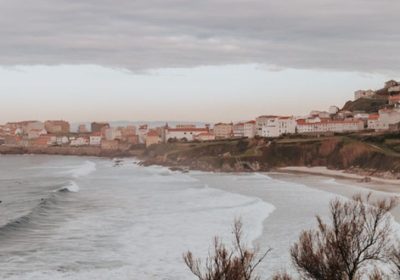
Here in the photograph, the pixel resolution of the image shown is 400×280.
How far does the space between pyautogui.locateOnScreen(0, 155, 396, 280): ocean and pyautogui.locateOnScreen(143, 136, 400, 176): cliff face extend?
1768cm

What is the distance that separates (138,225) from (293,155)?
2184 inches

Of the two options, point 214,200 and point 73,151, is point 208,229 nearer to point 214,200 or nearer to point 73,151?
point 214,200

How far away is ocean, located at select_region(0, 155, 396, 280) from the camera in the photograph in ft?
76.0

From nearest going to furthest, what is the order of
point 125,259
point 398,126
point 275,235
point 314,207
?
1. point 125,259
2. point 275,235
3. point 314,207
4. point 398,126

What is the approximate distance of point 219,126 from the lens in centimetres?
15162

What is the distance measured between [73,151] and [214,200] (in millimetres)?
133499

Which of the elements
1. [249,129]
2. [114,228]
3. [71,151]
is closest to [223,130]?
[249,129]

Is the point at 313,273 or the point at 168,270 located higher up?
the point at 313,273

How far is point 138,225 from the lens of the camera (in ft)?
109

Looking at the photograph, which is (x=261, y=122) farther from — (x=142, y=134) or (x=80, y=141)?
(x=80, y=141)

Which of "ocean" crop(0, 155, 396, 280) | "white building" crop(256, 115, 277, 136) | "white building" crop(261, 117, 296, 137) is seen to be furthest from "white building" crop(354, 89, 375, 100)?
"ocean" crop(0, 155, 396, 280)

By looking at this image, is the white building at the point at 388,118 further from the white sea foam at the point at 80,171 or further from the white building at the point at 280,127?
the white sea foam at the point at 80,171

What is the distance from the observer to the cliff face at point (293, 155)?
70812mm

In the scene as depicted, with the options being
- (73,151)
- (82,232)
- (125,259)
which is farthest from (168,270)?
(73,151)
